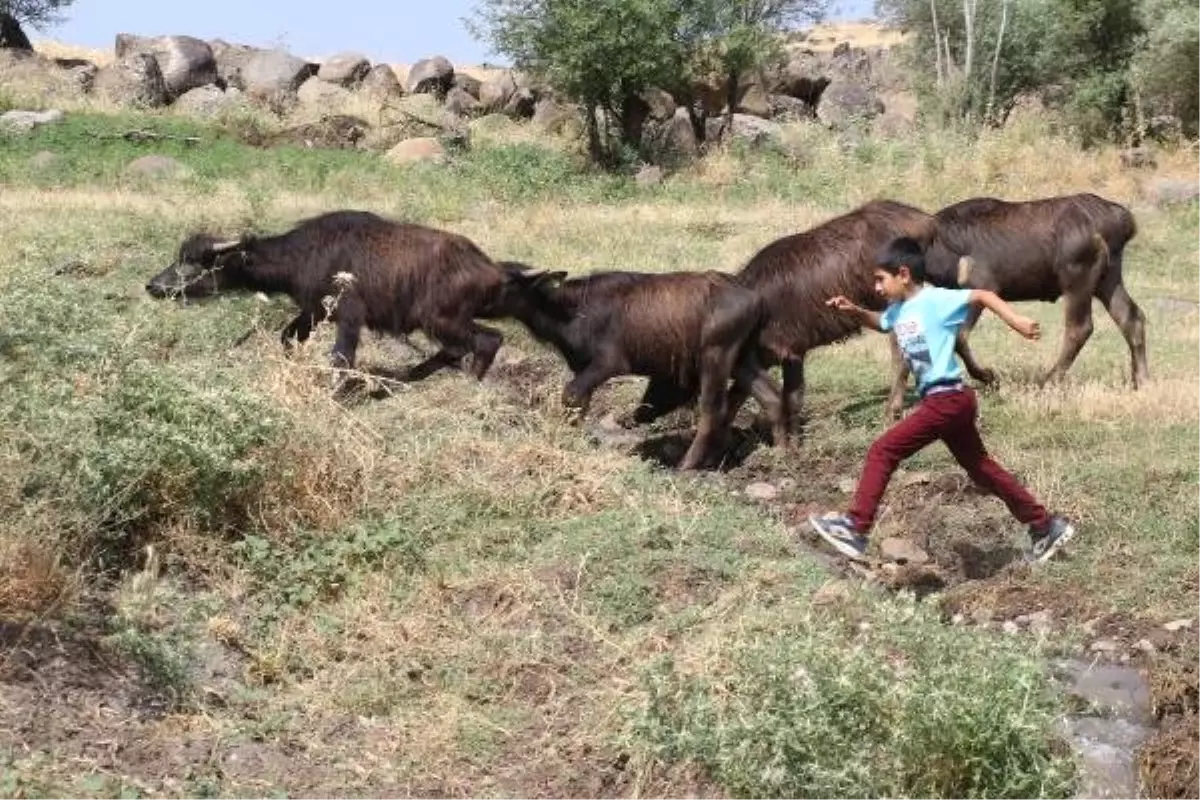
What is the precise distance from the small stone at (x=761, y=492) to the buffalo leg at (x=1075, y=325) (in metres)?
3.07

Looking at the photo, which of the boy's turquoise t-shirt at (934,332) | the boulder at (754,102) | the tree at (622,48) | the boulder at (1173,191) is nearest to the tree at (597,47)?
the tree at (622,48)

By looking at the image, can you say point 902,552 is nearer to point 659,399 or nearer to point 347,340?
point 659,399

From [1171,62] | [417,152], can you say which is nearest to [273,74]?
[417,152]

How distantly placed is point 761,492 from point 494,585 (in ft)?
9.80

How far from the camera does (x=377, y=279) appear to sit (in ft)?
39.9

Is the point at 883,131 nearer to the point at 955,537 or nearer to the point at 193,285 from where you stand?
the point at 193,285

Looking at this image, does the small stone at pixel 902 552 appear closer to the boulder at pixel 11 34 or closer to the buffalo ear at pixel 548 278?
the buffalo ear at pixel 548 278

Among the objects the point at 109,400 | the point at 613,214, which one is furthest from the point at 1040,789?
the point at 613,214

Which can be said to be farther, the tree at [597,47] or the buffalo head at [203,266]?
the tree at [597,47]

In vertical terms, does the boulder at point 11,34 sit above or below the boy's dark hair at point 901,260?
below

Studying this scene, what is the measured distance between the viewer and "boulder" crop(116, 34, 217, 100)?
1310 inches

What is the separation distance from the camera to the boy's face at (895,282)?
8.29 metres

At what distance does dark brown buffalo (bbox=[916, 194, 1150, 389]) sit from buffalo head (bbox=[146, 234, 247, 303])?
18.6 ft

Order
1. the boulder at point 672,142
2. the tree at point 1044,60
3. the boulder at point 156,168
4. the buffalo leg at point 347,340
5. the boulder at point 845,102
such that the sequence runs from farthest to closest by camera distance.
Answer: the boulder at point 845,102 → the boulder at point 672,142 → the tree at point 1044,60 → the boulder at point 156,168 → the buffalo leg at point 347,340
